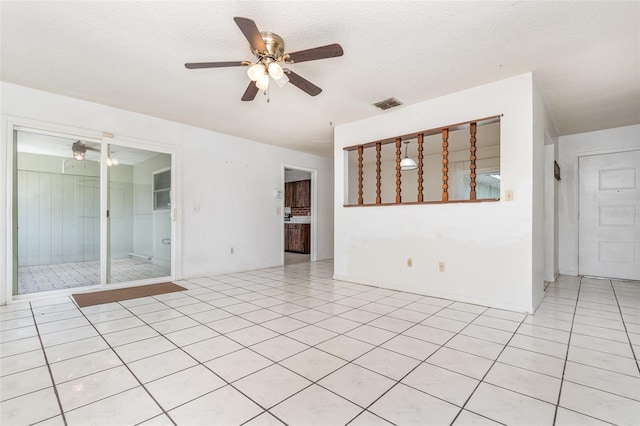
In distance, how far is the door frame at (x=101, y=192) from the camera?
342cm

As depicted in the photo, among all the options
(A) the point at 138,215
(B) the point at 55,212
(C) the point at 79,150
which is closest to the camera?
(B) the point at 55,212

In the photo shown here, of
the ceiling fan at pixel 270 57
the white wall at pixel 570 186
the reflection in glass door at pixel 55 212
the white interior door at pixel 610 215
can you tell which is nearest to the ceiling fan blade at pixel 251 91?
the ceiling fan at pixel 270 57

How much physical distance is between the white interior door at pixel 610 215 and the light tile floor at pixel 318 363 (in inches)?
71.0

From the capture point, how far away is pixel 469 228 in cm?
347

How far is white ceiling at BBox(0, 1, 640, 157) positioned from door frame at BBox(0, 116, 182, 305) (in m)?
0.46

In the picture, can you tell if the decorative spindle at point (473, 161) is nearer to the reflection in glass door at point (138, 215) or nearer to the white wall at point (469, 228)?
the white wall at point (469, 228)

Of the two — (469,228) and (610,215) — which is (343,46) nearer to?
(469,228)

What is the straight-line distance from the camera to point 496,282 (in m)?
3.28

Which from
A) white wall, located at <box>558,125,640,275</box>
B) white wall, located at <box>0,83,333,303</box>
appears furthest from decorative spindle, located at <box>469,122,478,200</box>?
white wall, located at <box>0,83,333,303</box>

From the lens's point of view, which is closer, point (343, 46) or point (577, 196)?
point (343, 46)

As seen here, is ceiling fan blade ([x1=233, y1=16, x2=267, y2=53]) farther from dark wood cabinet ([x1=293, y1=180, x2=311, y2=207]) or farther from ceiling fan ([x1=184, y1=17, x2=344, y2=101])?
dark wood cabinet ([x1=293, y1=180, x2=311, y2=207])

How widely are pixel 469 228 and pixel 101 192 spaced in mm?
4822

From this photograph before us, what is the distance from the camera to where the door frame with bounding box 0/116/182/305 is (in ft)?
11.2

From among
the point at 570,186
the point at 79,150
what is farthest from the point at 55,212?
the point at 570,186
